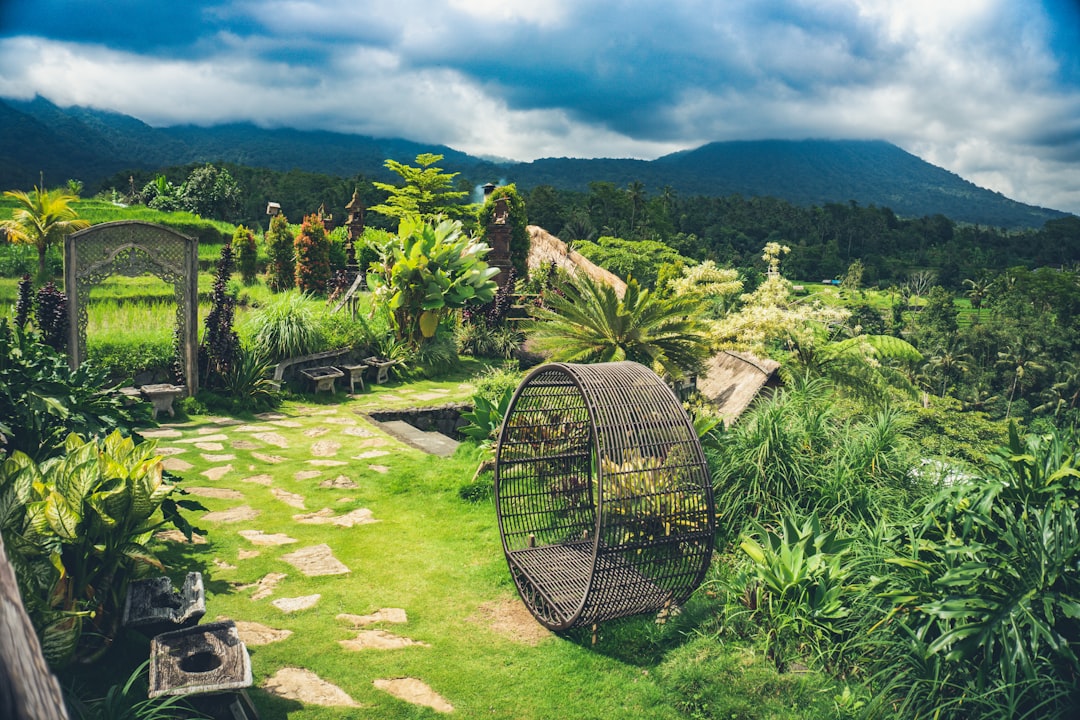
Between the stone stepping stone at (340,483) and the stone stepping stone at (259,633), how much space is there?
234 cm

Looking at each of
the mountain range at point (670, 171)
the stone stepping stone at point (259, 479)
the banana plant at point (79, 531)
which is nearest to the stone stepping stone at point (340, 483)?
the stone stepping stone at point (259, 479)

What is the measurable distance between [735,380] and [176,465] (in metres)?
5.95

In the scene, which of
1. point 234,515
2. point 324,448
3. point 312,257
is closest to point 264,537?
point 234,515

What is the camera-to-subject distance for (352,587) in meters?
4.48

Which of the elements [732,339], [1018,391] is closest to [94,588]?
[732,339]

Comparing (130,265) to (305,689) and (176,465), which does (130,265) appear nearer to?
(176,465)

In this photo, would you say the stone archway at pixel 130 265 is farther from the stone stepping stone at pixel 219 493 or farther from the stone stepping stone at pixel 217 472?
the stone stepping stone at pixel 219 493

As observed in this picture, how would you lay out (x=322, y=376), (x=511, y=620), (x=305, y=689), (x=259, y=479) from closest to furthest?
(x=305, y=689) < (x=511, y=620) < (x=259, y=479) < (x=322, y=376)

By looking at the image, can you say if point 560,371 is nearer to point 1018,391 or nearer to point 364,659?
point 364,659

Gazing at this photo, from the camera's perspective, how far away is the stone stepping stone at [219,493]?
18.7ft

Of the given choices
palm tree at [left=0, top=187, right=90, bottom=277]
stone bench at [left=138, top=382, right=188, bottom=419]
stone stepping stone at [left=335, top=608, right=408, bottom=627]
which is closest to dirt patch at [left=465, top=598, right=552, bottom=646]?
stone stepping stone at [left=335, top=608, right=408, bottom=627]

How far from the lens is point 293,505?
5746 millimetres

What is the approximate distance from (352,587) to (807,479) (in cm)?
322

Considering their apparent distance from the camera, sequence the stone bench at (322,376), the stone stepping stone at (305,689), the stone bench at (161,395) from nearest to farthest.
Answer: the stone stepping stone at (305,689) → the stone bench at (161,395) → the stone bench at (322,376)
